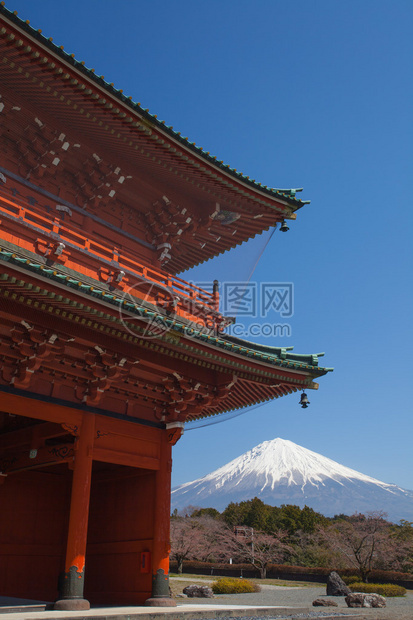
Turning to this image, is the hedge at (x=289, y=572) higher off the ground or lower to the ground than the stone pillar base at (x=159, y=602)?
lower

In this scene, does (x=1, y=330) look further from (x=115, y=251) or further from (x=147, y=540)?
(x=147, y=540)

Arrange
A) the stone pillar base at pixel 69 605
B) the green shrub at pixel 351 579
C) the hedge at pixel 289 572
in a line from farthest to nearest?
the hedge at pixel 289 572
the green shrub at pixel 351 579
the stone pillar base at pixel 69 605

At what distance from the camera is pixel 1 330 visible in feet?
34.7

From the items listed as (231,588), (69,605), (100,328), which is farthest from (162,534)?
(231,588)

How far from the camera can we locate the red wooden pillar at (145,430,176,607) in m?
12.9

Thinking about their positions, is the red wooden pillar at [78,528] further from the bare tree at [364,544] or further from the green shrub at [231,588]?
the bare tree at [364,544]

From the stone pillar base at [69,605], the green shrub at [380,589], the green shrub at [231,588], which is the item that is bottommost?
the green shrub at [380,589]

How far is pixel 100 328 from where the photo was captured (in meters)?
10.8

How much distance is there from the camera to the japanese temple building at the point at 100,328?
10742mm

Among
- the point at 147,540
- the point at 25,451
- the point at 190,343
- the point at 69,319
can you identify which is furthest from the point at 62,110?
the point at 147,540

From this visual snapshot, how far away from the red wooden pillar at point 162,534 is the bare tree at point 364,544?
33.7 metres

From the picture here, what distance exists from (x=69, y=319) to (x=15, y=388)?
2.45 meters

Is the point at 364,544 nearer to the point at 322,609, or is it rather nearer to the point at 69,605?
the point at 322,609

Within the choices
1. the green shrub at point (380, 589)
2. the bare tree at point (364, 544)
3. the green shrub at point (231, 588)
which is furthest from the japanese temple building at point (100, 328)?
the bare tree at point (364, 544)
